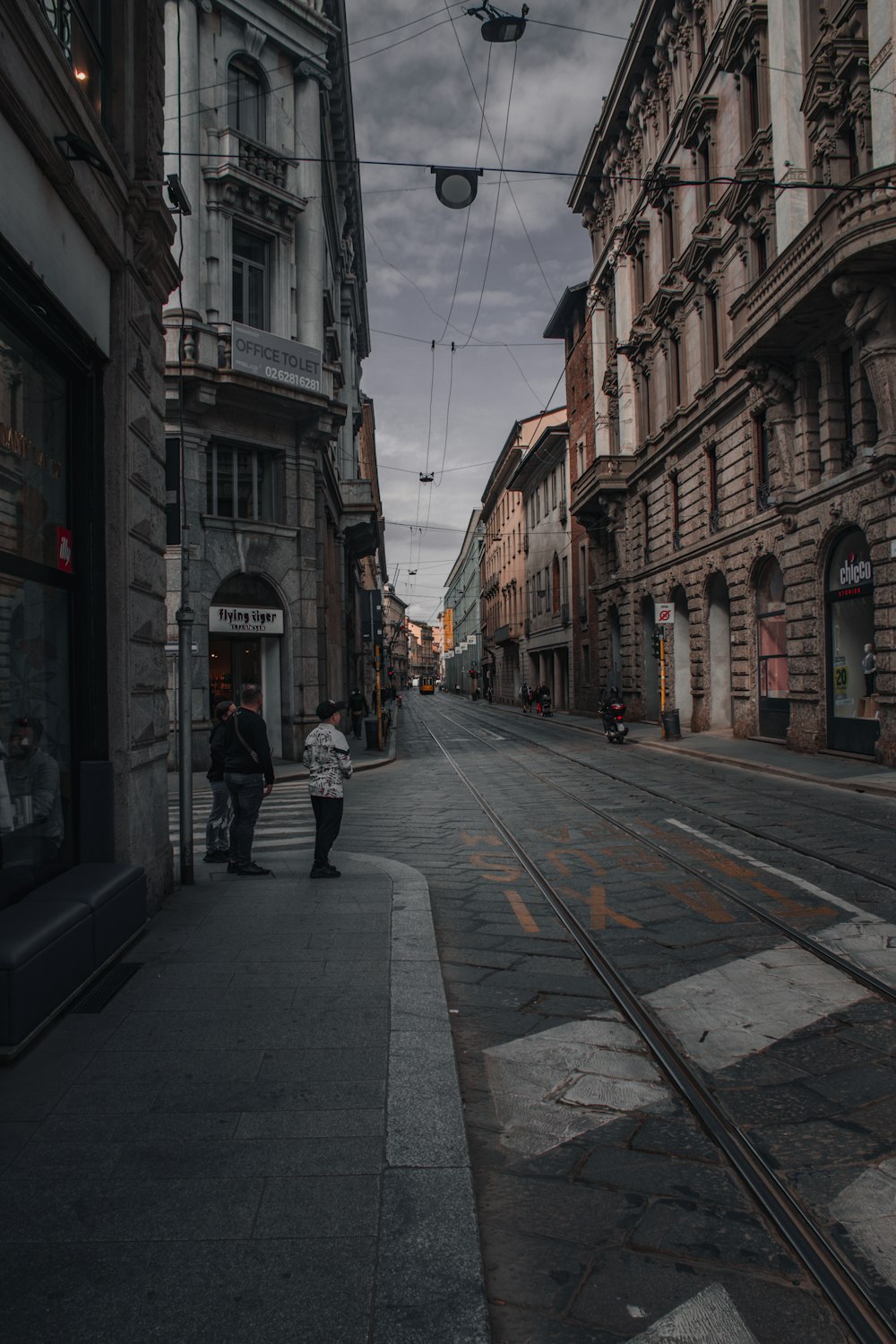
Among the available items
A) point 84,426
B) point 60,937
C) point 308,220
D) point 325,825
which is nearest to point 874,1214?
point 60,937

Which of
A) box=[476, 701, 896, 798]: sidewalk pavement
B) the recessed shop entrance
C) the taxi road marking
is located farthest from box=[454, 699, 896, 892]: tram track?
the recessed shop entrance

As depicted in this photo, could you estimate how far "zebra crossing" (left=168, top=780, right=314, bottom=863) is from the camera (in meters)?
10.0

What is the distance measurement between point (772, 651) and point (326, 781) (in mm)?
15797

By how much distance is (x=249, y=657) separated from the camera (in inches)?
824

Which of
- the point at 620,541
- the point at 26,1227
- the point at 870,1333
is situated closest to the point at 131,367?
the point at 26,1227

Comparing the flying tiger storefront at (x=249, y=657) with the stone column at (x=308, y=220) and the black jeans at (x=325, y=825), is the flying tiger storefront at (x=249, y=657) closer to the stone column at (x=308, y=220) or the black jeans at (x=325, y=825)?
the stone column at (x=308, y=220)

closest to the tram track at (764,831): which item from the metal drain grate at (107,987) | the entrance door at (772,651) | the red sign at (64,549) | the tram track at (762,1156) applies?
the tram track at (762,1156)

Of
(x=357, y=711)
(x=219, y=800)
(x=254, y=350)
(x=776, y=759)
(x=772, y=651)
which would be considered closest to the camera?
(x=219, y=800)

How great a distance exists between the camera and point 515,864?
8.77 metres

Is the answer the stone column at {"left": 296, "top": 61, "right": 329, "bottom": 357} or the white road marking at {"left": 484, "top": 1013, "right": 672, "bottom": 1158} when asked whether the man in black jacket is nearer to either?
the white road marking at {"left": 484, "top": 1013, "right": 672, "bottom": 1158}

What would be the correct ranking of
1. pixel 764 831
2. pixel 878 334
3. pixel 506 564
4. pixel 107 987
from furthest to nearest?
pixel 506 564
pixel 878 334
pixel 764 831
pixel 107 987

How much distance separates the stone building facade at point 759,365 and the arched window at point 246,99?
Answer: 8426mm

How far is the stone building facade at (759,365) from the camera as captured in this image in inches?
623

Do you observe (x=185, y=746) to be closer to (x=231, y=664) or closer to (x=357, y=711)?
(x=231, y=664)
